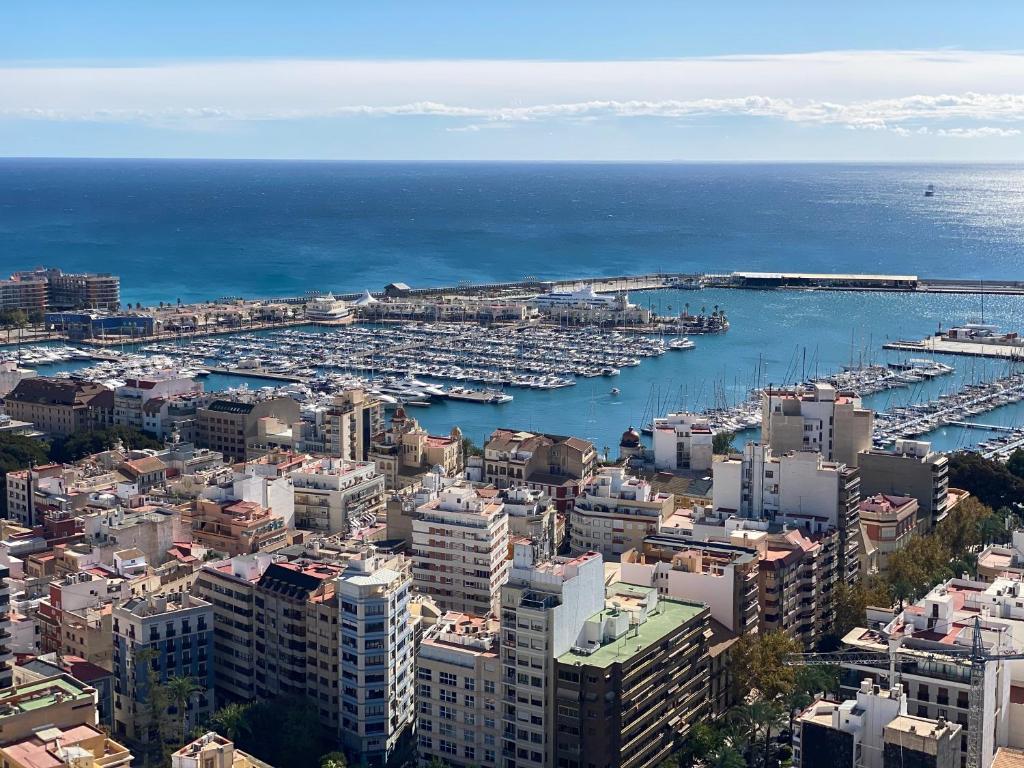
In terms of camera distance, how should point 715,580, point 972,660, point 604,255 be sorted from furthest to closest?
point 604,255 → point 715,580 → point 972,660

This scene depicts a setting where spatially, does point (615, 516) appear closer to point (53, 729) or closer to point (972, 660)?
point (972, 660)

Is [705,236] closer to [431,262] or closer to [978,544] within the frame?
[431,262]

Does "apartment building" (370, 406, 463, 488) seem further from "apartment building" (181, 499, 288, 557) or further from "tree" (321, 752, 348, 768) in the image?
"tree" (321, 752, 348, 768)

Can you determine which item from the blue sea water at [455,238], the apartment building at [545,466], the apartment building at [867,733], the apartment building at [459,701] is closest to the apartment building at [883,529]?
the apartment building at [545,466]

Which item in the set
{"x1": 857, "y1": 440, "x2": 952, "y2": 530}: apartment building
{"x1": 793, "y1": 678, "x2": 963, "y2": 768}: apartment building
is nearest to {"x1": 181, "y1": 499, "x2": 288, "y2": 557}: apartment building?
{"x1": 793, "y1": 678, "x2": 963, "y2": 768}: apartment building

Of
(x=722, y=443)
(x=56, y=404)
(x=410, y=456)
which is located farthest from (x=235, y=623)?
(x=56, y=404)

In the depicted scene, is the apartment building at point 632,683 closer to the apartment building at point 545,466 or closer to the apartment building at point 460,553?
the apartment building at point 460,553

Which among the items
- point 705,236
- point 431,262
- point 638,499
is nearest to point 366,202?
point 705,236
